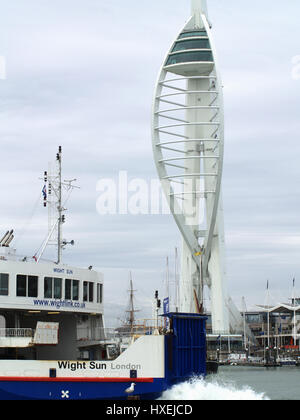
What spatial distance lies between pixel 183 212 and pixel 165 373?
70.2m

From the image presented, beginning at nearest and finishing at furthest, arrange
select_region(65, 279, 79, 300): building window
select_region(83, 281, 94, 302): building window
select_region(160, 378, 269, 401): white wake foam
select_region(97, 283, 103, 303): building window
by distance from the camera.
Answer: select_region(160, 378, 269, 401): white wake foam
select_region(65, 279, 79, 300): building window
select_region(83, 281, 94, 302): building window
select_region(97, 283, 103, 303): building window

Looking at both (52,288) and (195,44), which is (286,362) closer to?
(195,44)

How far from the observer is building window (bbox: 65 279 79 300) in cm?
2695

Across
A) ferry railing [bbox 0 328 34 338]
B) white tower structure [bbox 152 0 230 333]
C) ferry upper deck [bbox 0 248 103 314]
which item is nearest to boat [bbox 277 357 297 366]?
white tower structure [bbox 152 0 230 333]

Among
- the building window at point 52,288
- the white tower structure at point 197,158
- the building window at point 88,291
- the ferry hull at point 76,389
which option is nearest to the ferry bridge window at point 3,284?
the building window at point 52,288

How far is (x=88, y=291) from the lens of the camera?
2822cm

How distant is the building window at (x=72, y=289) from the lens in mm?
26953

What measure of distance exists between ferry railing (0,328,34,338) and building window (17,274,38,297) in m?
1.23

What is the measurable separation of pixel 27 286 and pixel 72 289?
198cm

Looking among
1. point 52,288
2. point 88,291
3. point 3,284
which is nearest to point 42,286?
point 52,288

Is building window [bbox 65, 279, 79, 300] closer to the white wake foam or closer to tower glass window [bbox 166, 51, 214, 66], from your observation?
the white wake foam

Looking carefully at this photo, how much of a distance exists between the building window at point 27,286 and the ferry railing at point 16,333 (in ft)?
4.04
